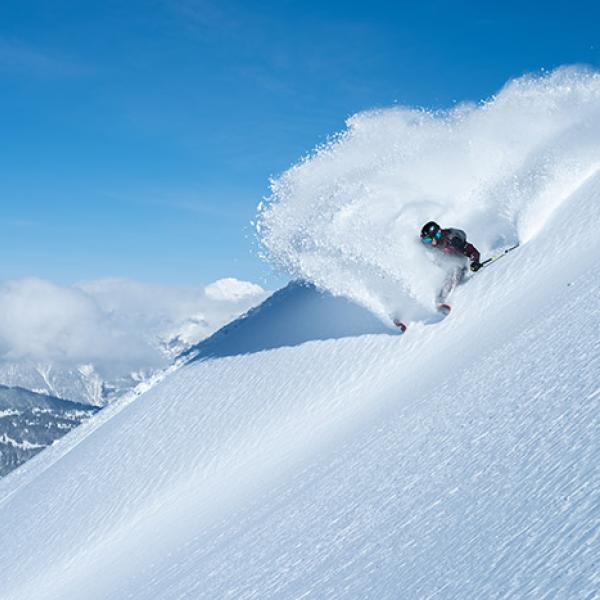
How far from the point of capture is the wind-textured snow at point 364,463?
3.69 m

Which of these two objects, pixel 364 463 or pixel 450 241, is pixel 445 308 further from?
pixel 364 463

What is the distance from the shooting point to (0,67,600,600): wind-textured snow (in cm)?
369

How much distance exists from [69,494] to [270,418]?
5.43 m

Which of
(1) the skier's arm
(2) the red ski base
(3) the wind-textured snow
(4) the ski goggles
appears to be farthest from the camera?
(1) the skier's arm

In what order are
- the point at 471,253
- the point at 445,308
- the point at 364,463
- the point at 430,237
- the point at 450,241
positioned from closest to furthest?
the point at 364,463 < the point at 445,308 < the point at 430,237 < the point at 450,241 < the point at 471,253

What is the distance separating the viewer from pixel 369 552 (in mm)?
4535

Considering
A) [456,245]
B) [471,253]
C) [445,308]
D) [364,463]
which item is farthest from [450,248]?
[364,463]

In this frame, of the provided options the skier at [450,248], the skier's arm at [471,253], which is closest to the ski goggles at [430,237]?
the skier at [450,248]

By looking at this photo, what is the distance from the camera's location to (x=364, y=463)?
22.9 feet

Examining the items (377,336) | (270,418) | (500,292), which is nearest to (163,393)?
(270,418)

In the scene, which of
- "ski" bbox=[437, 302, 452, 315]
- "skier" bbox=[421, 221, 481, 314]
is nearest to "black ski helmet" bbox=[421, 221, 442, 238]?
"skier" bbox=[421, 221, 481, 314]

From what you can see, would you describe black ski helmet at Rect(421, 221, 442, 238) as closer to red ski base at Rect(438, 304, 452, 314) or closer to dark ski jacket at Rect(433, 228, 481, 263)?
dark ski jacket at Rect(433, 228, 481, 263)

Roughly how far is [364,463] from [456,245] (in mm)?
7095

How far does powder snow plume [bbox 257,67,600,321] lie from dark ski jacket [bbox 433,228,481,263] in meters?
0.49
